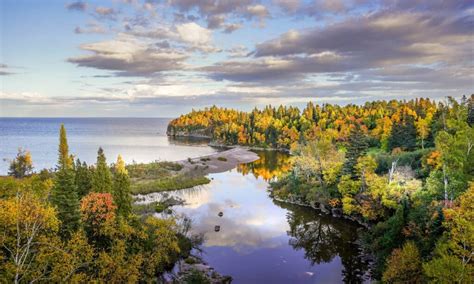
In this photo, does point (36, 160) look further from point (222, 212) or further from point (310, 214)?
point (310, 214)

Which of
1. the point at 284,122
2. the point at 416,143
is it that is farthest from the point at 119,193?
the point at 284,122

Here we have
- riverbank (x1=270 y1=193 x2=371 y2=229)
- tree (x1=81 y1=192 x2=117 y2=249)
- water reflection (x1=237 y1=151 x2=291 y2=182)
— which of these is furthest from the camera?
water reflection (x1=237 y1=151 x2=291 y2=182)

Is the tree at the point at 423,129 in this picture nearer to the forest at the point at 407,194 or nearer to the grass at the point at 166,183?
the forest at the point at 407,194

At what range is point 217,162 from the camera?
121 meters

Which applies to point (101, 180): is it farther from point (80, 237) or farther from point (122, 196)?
point (80, 237)

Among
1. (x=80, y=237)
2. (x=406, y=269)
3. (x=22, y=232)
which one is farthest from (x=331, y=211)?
(x=22, y=232)

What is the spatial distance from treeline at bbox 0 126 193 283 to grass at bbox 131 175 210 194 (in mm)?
31177

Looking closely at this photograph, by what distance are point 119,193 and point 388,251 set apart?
28650 millimetres

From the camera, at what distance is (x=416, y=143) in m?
90.8

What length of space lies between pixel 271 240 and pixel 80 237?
1057 inches

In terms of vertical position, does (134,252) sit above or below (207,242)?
above

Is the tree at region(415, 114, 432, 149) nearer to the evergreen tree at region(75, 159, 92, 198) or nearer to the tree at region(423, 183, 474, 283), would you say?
the tree at region(423, 183, 474, 283)

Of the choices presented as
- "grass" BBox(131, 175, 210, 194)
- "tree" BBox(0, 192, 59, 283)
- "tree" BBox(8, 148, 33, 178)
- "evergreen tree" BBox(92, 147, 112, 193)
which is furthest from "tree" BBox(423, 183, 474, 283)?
"tree" BBox(8, 148, 33, 178)

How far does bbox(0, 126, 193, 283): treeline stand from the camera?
24.1 metres
